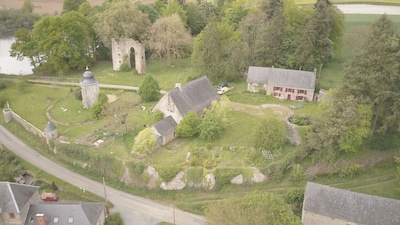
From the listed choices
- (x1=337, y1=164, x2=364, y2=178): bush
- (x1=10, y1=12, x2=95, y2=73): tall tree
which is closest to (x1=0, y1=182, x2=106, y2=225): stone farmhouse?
(x1=337, y1=164, x2=364, y2=178): bush

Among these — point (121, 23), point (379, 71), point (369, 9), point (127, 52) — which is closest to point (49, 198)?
point (127, 52)

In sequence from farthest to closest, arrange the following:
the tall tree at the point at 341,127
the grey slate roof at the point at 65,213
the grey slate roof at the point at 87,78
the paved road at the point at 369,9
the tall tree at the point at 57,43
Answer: the paved road at the point at 369,9 → the tall tree at the point at 57,43 → the grey slate roof at the point at 87,78 → the tall tree at the point at 341,127 → the grey slate roof at the point at 65,213

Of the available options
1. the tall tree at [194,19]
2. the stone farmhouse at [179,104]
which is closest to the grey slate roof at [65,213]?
the stone farmhouse at [179,104]

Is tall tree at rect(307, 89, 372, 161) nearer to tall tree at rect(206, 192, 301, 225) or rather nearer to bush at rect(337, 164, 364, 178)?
bush at rect(337, 164, 364, 178)

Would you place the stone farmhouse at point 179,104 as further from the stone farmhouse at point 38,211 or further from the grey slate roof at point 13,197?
the grey slate roof at point 13,197

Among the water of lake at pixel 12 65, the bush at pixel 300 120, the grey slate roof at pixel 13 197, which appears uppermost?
the bush at pixel 300 120

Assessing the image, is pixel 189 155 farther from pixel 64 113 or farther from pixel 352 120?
pixel 64 113

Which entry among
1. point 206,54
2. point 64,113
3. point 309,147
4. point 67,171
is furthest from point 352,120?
point 64,113
